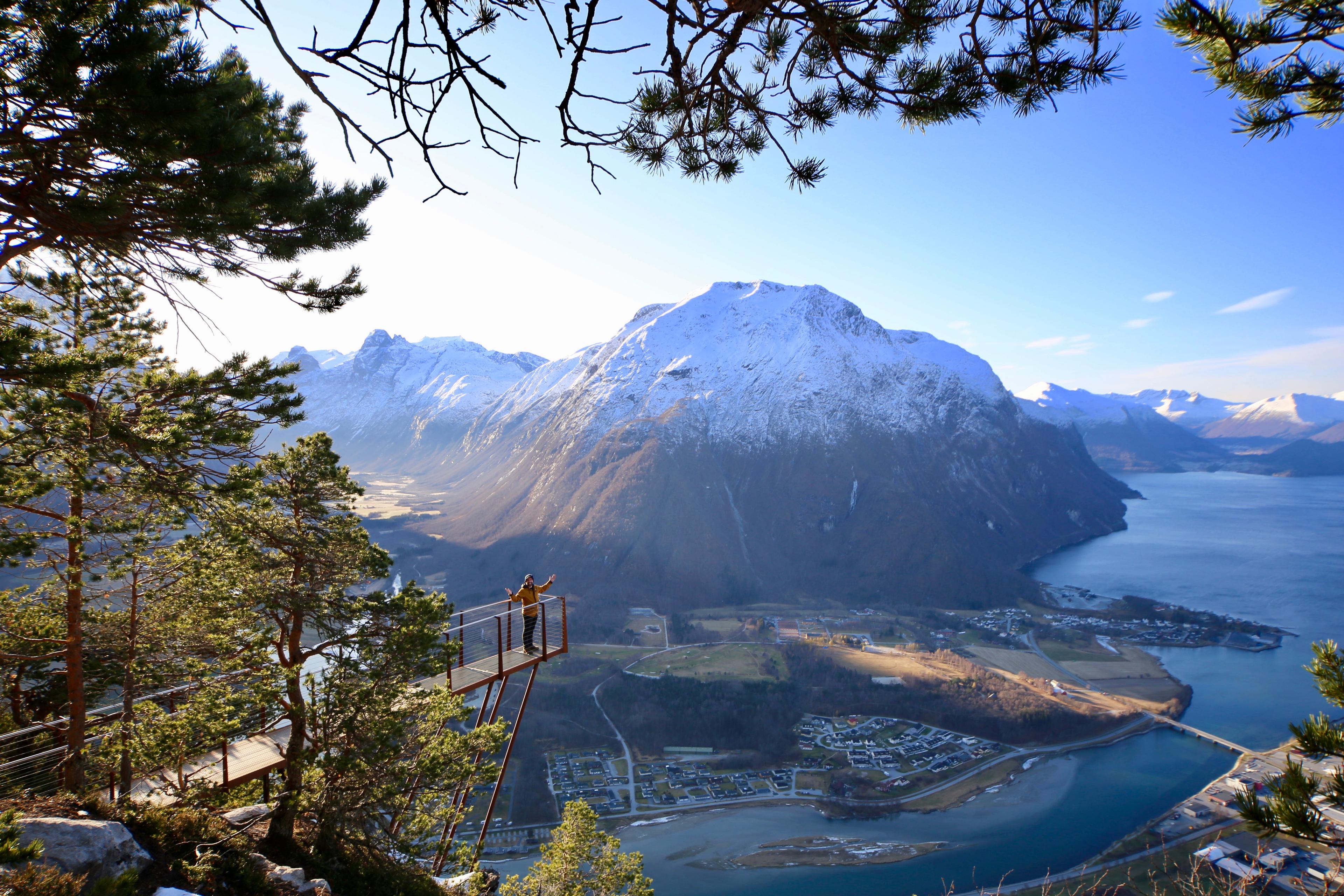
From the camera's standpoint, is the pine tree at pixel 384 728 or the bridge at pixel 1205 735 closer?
the pine tree at pixel 384 728

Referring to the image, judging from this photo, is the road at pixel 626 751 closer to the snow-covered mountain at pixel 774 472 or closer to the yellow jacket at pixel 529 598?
the snow-covered mountain at pixel 774 472

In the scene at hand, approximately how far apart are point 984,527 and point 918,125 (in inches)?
3573

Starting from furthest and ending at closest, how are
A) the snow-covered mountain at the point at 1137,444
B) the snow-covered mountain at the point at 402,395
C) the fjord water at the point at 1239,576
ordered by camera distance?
the snow-covered mountain at the point at 1137,444
the snow-covered mountain at the point at 402,395
the fjord water at the point at 1239,576

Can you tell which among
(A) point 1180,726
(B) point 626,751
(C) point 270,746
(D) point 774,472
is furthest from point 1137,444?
(C) point 270,746

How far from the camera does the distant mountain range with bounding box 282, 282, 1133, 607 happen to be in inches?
2687

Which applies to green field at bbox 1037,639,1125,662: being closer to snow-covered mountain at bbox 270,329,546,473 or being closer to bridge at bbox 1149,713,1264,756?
bridge at bbox 1149,713,1264,756

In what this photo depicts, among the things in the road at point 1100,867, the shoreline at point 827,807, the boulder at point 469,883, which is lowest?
the shoreline at point 827,807

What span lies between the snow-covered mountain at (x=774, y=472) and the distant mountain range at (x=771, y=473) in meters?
0.29

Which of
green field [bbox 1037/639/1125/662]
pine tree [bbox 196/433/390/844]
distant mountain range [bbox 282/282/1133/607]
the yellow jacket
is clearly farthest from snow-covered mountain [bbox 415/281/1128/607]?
pine tree [bbox 196/433/390/844]

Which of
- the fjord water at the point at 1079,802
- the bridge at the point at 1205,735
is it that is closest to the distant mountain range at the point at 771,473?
the fjord water at the point at 1079,802

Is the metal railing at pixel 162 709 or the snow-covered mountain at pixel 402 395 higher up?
the snow-covered mountain at pixel 402 395

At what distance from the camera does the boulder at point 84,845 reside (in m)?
4.25

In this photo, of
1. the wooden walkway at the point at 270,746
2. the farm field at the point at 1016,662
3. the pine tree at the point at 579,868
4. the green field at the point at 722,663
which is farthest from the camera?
the farm field at the point at 1016,662

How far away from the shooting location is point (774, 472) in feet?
274
